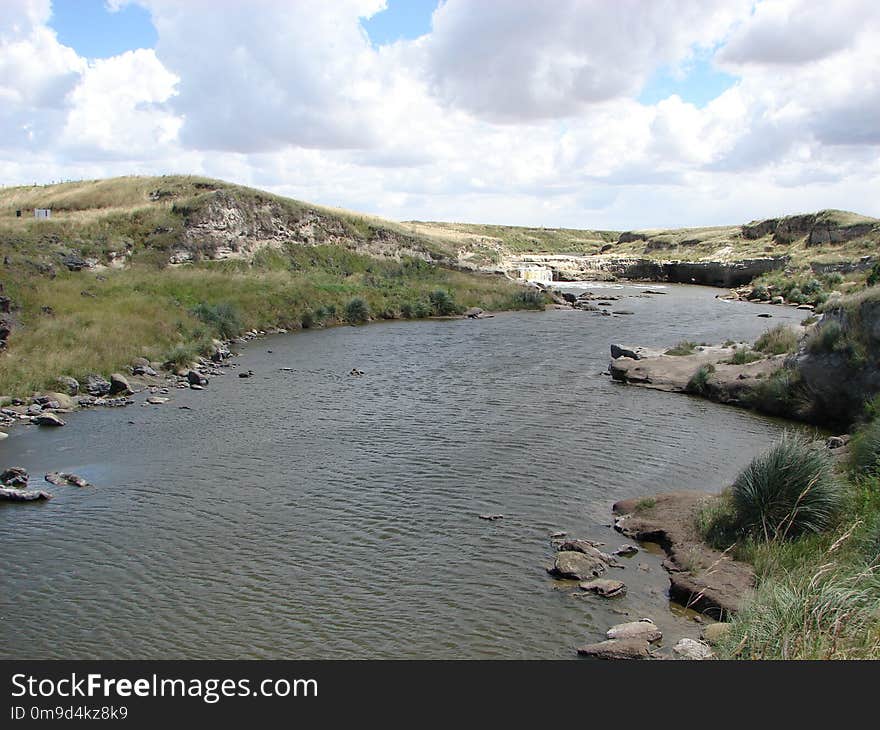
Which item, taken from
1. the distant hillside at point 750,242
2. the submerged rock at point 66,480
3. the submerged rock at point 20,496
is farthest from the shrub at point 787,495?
the distant hillside at point 750,242

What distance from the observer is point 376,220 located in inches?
3607

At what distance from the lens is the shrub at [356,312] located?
6050 cm

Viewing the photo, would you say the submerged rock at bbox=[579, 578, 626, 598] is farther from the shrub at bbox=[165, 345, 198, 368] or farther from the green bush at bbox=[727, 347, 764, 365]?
the shrub at bbox=[165, 345, 198, 368]

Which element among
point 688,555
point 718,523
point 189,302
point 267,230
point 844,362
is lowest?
point 688,555

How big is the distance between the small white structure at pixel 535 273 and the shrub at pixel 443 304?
2429 centimetres

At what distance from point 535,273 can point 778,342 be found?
64.7 meters

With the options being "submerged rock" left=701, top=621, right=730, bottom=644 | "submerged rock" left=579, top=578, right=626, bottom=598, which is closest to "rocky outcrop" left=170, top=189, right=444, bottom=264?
"submerged rock" left=579, top=578, right=626, bottom=598

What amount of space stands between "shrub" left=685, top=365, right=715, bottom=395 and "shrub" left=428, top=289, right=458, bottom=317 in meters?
34.2

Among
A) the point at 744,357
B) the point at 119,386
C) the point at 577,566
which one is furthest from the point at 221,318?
the point at 577,566

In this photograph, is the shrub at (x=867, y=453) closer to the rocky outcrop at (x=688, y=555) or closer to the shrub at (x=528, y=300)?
the rocky outcrop at (x=688, y=555)

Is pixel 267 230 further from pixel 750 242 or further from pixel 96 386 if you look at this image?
pixel 750 242

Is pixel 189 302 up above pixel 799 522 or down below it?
above

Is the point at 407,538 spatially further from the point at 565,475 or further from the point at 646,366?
the point at 646,366

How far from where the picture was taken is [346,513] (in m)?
18.2
